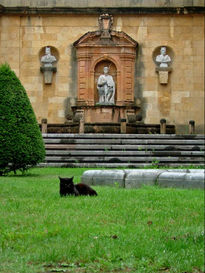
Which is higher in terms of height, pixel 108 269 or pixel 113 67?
pixel 113 67

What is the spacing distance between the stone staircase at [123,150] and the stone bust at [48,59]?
6821 mm

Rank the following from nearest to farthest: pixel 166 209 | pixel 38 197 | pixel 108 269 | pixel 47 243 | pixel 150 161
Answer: pixel 108 269, pixel 47 243, pixel 166 209, pixel 38 197, pixel 150 161

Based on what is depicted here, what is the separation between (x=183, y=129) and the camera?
30.6 m

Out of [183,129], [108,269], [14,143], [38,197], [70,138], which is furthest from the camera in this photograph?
[183,129]

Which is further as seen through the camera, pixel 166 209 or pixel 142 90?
pixel 142 90

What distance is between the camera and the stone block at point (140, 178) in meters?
12.8

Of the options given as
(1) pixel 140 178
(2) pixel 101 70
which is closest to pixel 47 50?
(2) pixel 101 70

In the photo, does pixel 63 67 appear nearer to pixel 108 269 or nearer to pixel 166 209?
pixel 166 209

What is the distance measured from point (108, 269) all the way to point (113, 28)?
25.2m


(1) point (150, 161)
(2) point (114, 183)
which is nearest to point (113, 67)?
(1) point (150, 161)

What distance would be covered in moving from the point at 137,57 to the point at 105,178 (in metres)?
18.4

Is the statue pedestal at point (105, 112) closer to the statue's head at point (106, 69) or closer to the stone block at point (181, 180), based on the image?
the statue's head at point (106, 69)

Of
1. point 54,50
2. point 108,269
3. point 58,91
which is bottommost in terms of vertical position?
point 108,269

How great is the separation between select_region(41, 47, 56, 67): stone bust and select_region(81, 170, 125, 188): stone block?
18.0 meters
